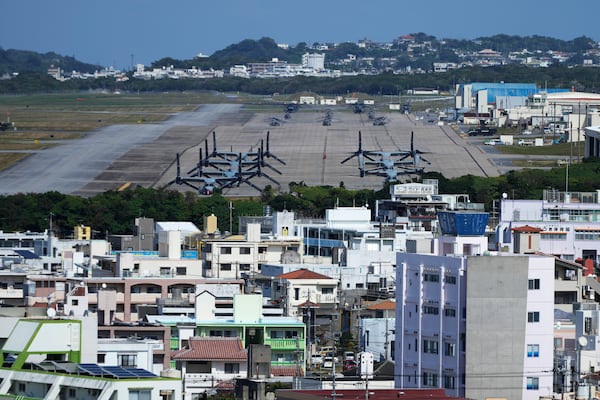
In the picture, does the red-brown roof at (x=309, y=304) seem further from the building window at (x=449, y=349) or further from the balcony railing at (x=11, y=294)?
the building window at (x=449, y=349)

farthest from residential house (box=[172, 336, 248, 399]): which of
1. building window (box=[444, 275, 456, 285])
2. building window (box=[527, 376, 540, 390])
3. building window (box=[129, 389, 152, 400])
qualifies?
building window (box=[129, 389, 152, 400])

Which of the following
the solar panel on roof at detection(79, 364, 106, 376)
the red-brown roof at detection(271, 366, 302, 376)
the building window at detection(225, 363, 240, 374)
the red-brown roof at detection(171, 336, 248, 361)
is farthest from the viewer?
the red-brown roof at detection(271, 366, 302, 376)

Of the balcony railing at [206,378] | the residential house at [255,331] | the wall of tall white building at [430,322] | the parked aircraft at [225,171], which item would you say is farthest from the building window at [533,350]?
the parked aircraft at [225,171]

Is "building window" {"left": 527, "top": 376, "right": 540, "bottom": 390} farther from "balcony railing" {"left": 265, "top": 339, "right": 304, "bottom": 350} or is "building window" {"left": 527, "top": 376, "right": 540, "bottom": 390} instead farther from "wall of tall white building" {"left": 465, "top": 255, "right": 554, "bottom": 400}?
"balcony railing" {"left": 265, "top": 339, "right": 304, "bottom": 350}

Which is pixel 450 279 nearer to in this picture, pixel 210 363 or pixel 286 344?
pixel 210 363

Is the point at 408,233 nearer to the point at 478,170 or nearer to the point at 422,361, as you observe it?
the point at 422,361

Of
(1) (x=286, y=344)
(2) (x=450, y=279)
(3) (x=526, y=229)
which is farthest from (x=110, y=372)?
(3) (x=526, y=229)
